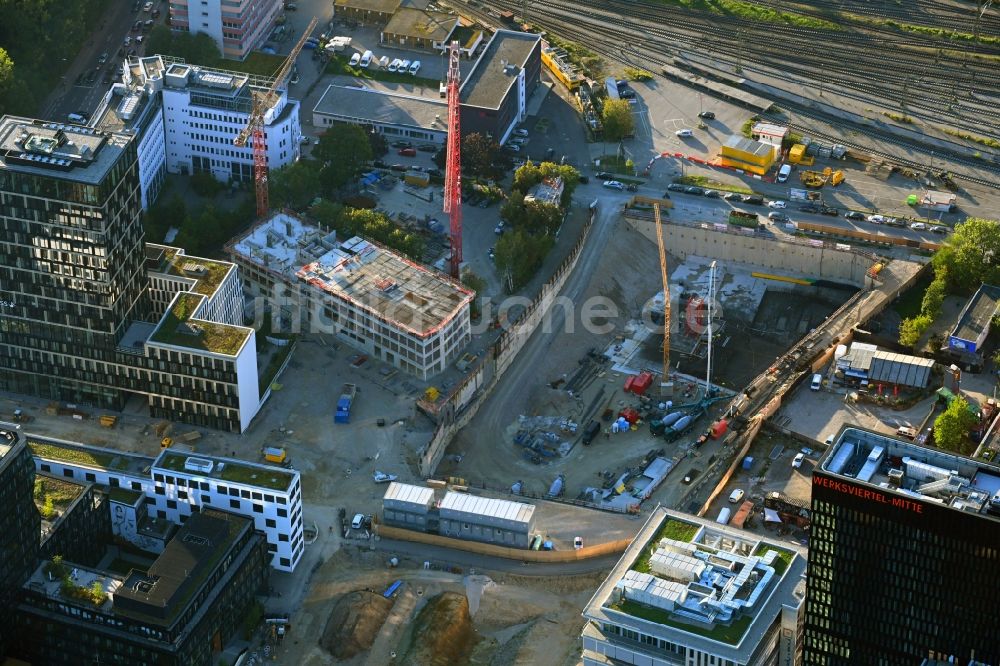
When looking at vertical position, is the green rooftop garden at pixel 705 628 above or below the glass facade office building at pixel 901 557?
below

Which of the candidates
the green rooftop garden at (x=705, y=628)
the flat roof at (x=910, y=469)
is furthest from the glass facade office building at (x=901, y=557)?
the green rooftop garden at (x=705, y=628)

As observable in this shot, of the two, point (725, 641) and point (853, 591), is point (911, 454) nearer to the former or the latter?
point (853, 591)

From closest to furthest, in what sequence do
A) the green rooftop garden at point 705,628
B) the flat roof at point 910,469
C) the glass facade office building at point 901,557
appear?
the glass facade office building at point 901,557 < the flat roof at point 910,469 < the green rooftop garden at point 705,628

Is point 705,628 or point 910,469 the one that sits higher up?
point 910,469

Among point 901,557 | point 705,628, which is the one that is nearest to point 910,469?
point 901,557

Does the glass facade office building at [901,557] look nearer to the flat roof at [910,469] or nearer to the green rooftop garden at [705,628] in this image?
the flat roof at [910,469]

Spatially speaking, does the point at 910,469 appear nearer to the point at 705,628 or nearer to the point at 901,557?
the point at 901,557

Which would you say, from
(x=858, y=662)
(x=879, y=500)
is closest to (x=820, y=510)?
(x=879, y=500)

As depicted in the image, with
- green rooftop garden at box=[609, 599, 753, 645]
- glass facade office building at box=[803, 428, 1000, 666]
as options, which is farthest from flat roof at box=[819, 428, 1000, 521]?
green rooftop garden at box=[609, 599, 753, 645]
